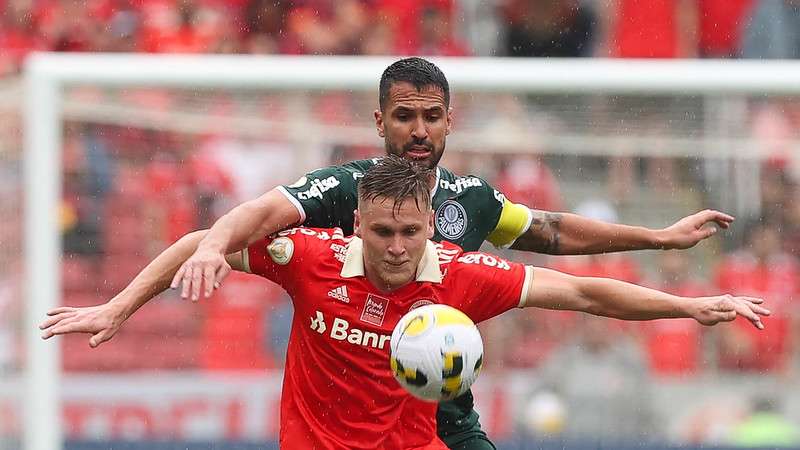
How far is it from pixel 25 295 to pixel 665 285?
A: 4.73 m

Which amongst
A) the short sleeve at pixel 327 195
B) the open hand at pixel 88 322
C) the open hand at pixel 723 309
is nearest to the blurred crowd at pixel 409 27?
the short sleeve at pixel 327 195

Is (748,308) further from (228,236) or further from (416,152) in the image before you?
(228,236)

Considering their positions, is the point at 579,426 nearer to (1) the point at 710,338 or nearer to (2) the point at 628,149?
(1) the point at 710,338

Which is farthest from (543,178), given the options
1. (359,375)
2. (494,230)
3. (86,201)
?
→ (359,375)

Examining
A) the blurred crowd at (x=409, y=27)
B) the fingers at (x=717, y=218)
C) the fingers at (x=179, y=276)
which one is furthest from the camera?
the blurred crowd at (x=409, y=27)

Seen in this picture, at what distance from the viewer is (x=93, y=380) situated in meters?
10.9

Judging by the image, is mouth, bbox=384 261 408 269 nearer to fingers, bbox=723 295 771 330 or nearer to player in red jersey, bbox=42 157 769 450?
player in red jersey, bbox=42 157 769 450

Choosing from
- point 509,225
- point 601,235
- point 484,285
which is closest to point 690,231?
point 601,235

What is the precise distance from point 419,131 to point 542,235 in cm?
100

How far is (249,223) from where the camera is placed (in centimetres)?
635

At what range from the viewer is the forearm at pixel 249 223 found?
614 centimetres

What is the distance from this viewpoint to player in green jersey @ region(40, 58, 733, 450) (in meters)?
6.23

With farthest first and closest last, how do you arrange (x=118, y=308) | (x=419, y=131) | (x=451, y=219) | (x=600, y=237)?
(x=600, y=237) < (x=451, y=219) < (x=419, y=131) < (x=118, y=308)

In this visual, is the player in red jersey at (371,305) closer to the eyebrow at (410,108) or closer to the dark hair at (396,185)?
the dark hair at (396,185)
